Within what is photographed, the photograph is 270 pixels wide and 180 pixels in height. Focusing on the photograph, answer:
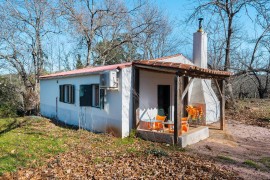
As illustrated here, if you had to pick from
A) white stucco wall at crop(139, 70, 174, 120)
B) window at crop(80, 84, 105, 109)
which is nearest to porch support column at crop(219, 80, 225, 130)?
white stucco wall at crop(139, 70, 174, 120)

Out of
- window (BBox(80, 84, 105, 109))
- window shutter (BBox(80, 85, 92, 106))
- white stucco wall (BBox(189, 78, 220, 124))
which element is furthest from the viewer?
white stucco wall (BBox(189, 78, 220, 124))

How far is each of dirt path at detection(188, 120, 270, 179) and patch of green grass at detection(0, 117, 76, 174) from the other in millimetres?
4658

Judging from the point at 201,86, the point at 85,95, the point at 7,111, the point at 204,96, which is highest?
the point at 201,86

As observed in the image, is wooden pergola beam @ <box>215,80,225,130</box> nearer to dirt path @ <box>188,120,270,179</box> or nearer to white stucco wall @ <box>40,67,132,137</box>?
dirt path @ <box>188,120,270,179</box>

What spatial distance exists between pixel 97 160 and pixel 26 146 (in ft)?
9.63

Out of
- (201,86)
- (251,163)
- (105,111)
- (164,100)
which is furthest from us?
(201,86)

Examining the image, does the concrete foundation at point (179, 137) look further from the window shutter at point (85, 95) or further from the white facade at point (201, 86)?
the white facade at point (201, 86)

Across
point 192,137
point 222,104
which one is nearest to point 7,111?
point 192,137

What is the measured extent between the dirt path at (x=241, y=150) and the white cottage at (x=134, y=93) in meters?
1.32

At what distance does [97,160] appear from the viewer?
235 inches

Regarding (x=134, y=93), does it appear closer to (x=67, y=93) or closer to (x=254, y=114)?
(x=67, y=93)

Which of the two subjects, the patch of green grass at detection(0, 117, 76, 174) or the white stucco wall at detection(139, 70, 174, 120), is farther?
the white stucco wall at detection(139, 70, 174, 120)

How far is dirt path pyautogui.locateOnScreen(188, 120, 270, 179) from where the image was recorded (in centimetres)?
582

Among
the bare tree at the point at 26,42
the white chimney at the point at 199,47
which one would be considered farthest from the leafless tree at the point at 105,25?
the white chimney at the point at 199,47
